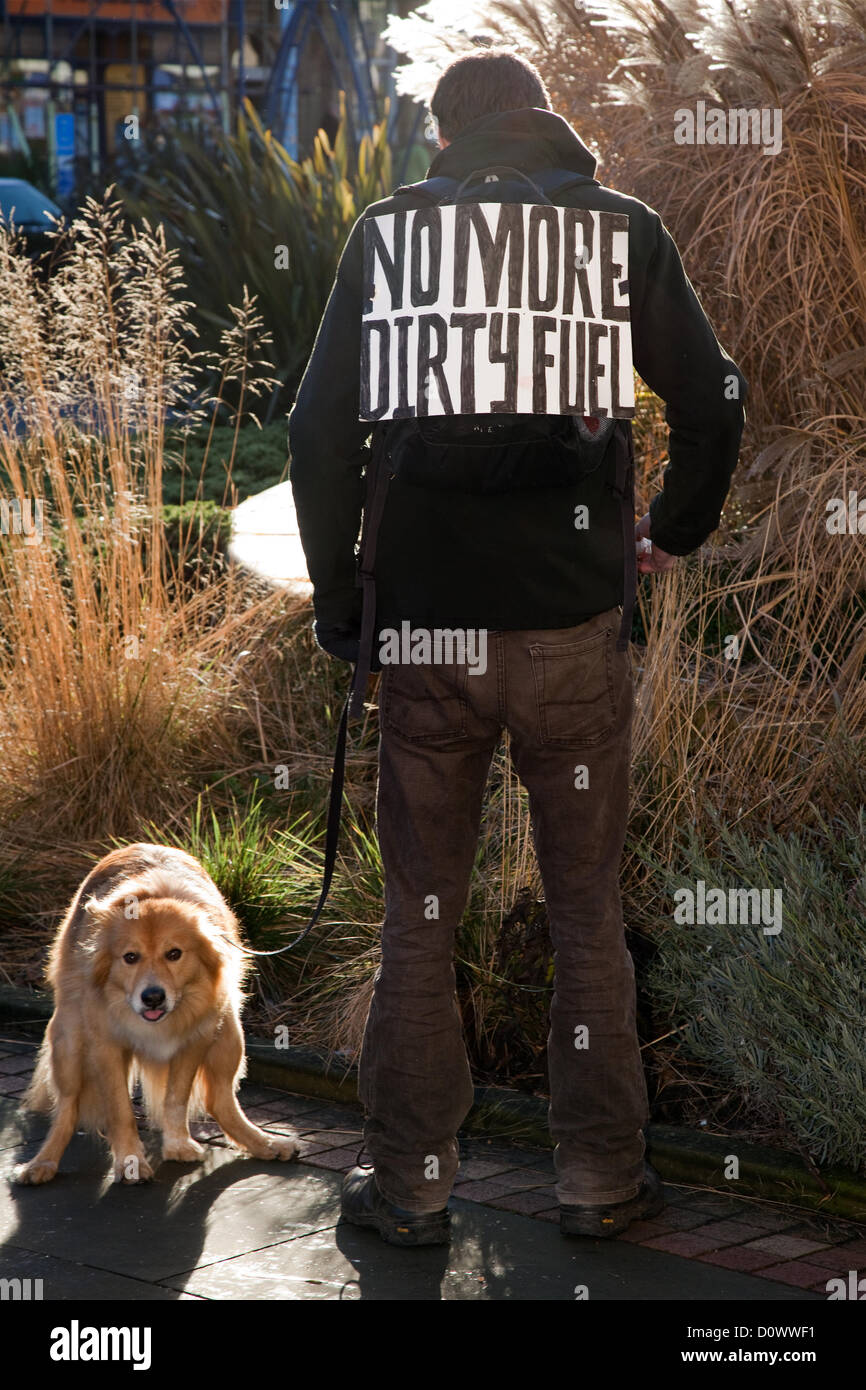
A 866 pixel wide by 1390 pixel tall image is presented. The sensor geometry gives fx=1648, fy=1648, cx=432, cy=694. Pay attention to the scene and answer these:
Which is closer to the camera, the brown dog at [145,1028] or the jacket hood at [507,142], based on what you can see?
the jacket hood at [507,142]

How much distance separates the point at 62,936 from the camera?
14.2 ft

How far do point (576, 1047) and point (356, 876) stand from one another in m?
1.51

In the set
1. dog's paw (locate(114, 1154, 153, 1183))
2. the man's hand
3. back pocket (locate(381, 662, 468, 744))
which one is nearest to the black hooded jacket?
back pocket (locate(381, 662, 468, 744))

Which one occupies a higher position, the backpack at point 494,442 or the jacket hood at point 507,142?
the jacket hood at point 507,142

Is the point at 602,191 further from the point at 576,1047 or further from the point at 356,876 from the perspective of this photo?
the point at 356,876

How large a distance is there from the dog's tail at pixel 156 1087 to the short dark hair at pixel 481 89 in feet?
7.63

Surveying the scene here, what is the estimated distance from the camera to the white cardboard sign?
3.23 meters

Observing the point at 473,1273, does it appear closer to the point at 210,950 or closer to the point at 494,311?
the point at 210,950

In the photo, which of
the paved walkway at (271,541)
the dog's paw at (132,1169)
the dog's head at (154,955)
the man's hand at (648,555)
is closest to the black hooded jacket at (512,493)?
the man's hand at (648,555)

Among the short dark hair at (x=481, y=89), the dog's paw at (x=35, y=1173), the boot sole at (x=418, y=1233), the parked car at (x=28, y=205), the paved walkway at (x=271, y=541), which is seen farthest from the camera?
the parked car at (x=28, y=205)

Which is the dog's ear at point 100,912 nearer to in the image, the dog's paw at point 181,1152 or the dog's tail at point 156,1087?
the dog's tail at point 156,1087

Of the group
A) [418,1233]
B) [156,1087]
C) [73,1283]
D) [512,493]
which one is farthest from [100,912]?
[512,493]

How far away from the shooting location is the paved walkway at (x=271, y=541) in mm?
6965

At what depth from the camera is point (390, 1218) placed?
11.6ft
